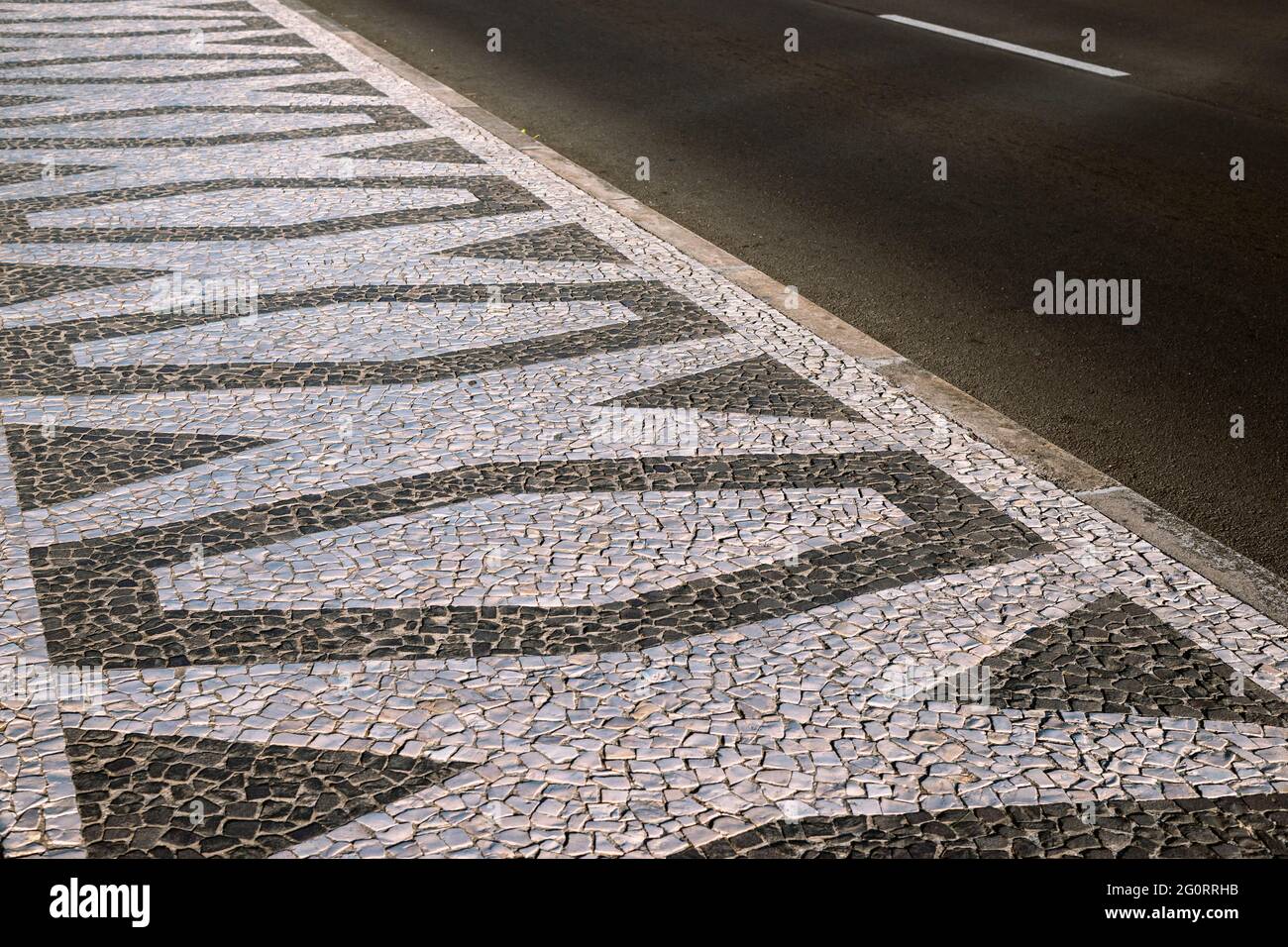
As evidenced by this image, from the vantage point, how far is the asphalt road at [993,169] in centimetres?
568

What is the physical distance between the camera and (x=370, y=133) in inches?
363

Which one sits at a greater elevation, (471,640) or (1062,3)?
(1062,3)

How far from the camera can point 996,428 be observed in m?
5.25

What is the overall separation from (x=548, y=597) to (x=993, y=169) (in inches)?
226

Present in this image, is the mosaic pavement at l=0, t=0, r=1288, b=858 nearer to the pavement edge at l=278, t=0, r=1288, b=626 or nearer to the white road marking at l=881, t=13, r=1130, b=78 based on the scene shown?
the pavement edge at l=278, t=0, r=1288, b=626

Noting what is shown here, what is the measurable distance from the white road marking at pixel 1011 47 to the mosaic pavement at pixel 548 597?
6049mm

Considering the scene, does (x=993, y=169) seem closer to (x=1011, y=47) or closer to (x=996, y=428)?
(x=996, y=428)

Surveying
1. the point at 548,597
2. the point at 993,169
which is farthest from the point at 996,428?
the point at 993,169

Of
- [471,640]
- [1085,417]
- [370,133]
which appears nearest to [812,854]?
[471,640]

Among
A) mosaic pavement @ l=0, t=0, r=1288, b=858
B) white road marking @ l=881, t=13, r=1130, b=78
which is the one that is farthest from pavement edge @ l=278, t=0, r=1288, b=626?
white road marking @ l=881, t=13, r=1130, b=78

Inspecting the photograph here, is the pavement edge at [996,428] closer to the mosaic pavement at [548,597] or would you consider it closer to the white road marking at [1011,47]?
the mosaic pavement at [548,597]

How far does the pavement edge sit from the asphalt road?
0.17 metres
